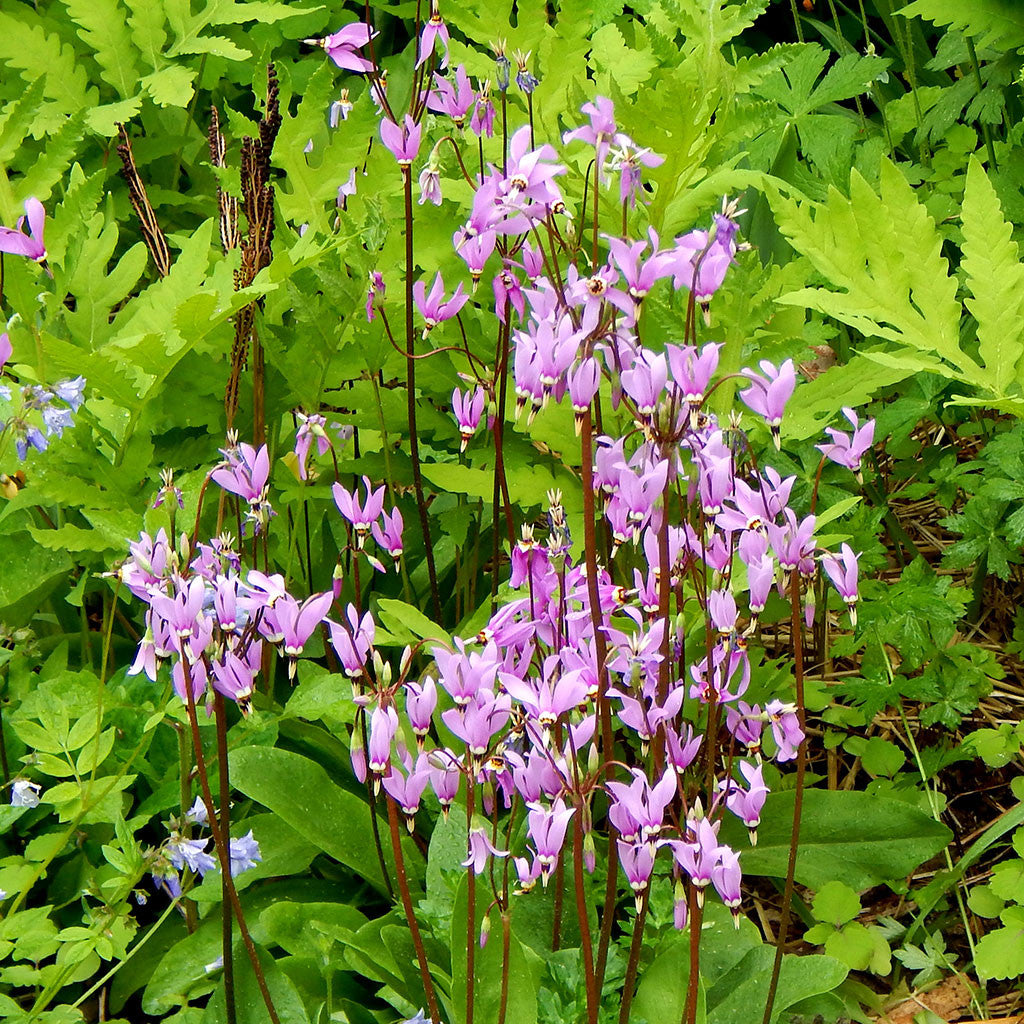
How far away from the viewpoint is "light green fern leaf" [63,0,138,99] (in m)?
2.73

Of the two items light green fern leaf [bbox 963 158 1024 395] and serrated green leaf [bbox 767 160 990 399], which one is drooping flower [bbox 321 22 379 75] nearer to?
serrated green leaf [bbox 767 160 990 399]

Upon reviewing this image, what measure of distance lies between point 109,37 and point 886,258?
194cm

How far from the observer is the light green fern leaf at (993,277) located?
1629 mm

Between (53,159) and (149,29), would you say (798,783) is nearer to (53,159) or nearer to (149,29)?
(53,159)

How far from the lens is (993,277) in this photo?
64.4 inches

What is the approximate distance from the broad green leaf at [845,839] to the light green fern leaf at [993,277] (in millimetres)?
677

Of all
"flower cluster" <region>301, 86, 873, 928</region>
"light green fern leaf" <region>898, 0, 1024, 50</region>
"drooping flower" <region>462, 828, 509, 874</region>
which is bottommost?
"drooping flower" <region>462, 828, 509, 874</region>

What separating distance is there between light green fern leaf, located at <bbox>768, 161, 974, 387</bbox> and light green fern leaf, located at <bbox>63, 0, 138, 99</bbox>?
180cm

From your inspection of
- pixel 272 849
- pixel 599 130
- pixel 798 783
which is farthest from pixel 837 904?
pixel 599 130

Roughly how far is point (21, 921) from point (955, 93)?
2.79 meters

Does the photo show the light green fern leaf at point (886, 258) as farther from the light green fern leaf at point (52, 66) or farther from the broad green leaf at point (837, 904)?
the light green fern leaf at point (52, 66)

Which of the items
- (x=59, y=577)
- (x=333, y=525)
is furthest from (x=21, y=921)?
(x=333, y=525)

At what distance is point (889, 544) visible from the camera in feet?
9.04

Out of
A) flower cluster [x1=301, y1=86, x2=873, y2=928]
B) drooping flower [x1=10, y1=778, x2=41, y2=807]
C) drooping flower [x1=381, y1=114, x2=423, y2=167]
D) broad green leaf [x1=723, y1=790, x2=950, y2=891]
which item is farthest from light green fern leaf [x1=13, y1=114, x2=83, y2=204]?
broad green leaf [x1=723, y1=790, x2=950, y2=891]
